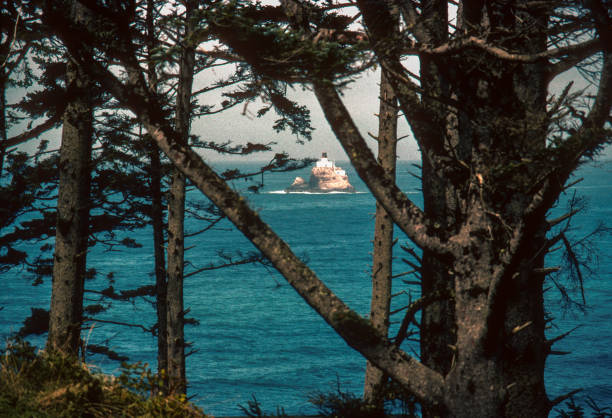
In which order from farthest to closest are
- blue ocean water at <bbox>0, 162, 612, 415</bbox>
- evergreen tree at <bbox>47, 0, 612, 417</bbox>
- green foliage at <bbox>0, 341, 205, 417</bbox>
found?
blue ocean water at <bbox>0, 162, 612, 415</bbox>
green foliage at <bbox>0, 341, 205, 417</bbox>
evergreen tree at <bbox>47, 0, 612, 417</bbox>

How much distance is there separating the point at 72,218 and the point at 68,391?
8.67 ft

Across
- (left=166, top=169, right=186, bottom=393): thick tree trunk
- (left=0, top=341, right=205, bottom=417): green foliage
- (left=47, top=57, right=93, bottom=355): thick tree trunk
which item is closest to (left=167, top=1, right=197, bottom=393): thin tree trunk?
(left=166, top=169, right=186, bottom=393): thick tree trunk

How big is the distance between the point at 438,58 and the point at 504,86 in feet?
1.90

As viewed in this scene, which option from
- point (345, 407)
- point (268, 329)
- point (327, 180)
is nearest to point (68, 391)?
point (345, 407)

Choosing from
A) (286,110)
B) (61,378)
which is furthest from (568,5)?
(286,110)

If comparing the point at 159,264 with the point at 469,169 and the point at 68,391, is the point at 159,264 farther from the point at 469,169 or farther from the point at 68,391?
the point at 469,169

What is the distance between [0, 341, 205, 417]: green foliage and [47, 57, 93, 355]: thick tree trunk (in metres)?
1.00

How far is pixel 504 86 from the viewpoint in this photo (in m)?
4.32

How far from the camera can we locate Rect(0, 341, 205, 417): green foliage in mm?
4562

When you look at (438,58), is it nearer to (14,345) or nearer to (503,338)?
(503,338)

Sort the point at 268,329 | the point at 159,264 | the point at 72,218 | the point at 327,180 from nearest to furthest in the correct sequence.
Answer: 1. the point at 72,218
2. the point at 159,264
3. the point at 268,329
4. the point at 327,180

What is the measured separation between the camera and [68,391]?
15.4ft

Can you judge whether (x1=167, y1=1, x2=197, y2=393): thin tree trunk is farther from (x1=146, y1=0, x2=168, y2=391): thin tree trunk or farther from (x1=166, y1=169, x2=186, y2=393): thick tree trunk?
(x1=146, y1=0, x2=168, y2=391): thin tree trunk

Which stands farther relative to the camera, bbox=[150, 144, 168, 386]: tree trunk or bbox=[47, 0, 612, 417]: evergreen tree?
bbox=[150, 144, 168, 386]: tree trunk
